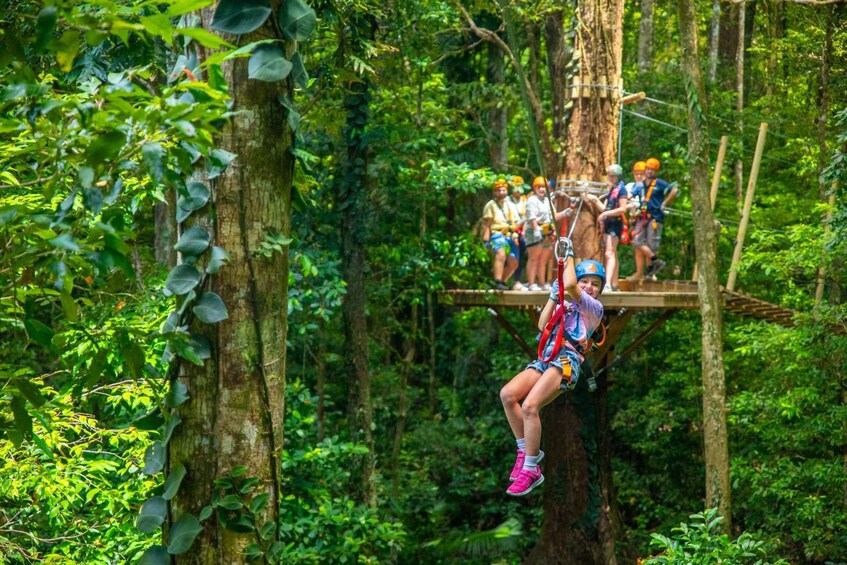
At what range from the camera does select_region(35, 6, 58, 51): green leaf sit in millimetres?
2334

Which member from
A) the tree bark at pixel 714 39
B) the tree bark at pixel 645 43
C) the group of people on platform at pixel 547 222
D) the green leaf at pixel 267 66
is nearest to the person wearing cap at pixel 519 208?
the group of people on platform at pixel 547 222

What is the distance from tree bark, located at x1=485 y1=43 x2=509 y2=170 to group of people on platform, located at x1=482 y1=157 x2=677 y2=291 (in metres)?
3.43

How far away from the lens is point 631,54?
18547 millimetres

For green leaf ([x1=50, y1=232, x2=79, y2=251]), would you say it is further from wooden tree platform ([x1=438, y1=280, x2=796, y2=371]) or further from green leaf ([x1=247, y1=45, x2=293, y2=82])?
wooden tree platform ([x1=438, y1=280, x2=796, y2=371])

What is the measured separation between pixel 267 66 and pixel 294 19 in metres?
0.22

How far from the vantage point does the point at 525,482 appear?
5059 mm

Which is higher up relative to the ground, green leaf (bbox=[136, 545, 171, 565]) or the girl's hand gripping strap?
the girl's hand gripping strap

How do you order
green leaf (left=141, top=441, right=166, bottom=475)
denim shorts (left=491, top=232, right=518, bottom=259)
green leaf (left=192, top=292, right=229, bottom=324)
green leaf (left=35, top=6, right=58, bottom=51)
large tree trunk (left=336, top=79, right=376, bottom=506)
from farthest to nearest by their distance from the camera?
large tree trunk (left=336, top=79, right=376, bottom=506) → denim shorts (left=491, top=232, right=518, bottom=259) → green leaf (left=141, top=441, right=166, bottom=475) → green leaf (left=192, top=292, right=229, bottom=324) → green leaf (left=35, top=6, right=58, bottom=51)

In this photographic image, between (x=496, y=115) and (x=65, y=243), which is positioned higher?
(x=496, y=115)

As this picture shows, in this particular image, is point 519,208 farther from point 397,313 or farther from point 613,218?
point 397,313

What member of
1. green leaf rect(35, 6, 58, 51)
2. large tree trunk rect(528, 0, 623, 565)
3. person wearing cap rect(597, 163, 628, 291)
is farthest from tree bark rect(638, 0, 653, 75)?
green leaf rect(35, 6, 58, 51)

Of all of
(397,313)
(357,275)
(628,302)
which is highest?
(357,275)

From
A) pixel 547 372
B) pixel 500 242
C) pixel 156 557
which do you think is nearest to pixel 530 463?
pixel 547 372

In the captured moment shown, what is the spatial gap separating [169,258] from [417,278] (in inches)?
108
